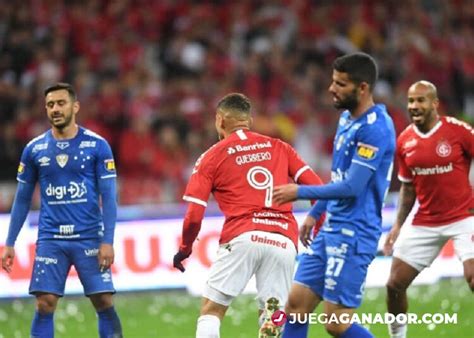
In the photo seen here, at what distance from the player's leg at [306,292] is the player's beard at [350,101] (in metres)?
0.89

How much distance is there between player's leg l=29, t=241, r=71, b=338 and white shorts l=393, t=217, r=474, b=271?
9.24 ft

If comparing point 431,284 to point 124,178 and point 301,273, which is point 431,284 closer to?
point 124,178

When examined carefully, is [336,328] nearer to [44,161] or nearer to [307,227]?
[307,227]

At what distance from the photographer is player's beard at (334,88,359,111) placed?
7.89 meters

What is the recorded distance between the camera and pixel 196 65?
19.4 metres

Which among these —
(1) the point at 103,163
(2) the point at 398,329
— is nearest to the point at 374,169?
(2) the point at 398,329

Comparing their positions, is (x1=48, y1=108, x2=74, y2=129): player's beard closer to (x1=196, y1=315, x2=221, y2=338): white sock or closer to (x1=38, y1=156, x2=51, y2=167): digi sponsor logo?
(x1=38, y1=156, x2=51, y2=167): digi sponsor logo

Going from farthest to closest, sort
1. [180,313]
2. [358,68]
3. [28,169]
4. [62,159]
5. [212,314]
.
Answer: [180,313], [28,169], [62,159], [212,314], [358,68]

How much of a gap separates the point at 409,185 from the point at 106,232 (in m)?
2.62

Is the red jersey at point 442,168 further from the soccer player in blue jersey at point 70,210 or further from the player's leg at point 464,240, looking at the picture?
the soccer player in blue jersey at point 70,210

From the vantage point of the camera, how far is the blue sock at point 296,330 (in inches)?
319

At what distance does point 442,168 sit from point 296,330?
2459mm

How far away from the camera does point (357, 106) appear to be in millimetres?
7918

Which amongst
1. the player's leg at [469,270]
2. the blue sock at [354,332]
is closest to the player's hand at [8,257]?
the blue sock at [354,332]
